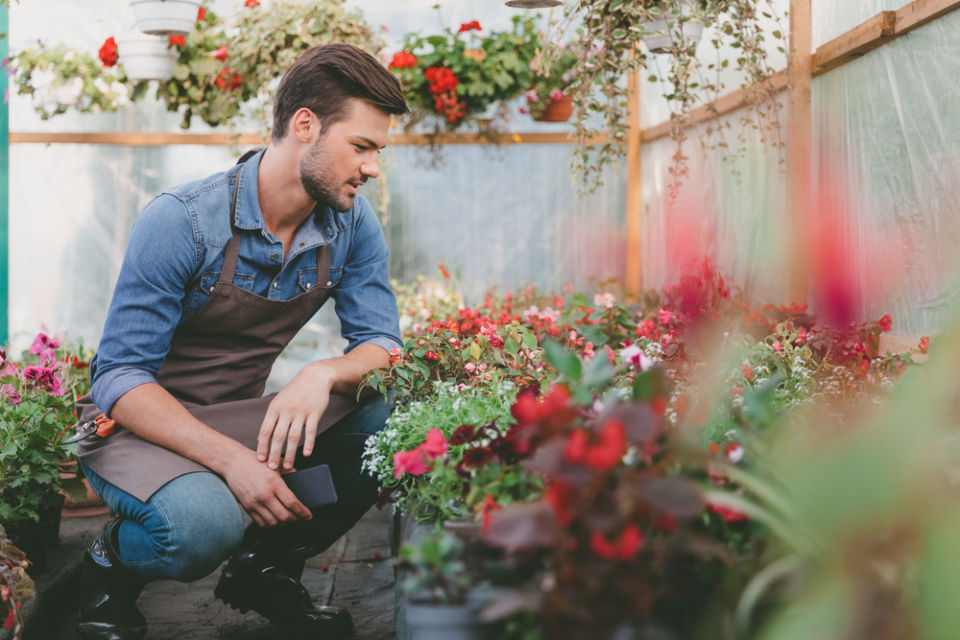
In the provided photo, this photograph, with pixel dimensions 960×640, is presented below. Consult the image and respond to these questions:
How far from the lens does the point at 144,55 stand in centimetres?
445

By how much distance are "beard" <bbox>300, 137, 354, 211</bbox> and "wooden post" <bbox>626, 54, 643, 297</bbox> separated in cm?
341

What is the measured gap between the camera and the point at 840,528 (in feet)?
2.54

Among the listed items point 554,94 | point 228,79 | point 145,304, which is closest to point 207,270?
point 145,304

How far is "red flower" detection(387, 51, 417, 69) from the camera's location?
181 inches

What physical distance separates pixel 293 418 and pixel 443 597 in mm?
1001

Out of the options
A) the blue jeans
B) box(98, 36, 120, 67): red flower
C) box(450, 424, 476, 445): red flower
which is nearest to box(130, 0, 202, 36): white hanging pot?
box(98, 36, 120, 67): red flower

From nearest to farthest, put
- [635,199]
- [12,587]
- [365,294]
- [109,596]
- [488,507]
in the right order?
1. [488,507]
2. [12,587]
3. [109,596]
4. [365,294]
5. [635,199]

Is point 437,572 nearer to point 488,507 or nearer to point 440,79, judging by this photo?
point 488,507

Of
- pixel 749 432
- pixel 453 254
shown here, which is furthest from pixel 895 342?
pixel 453 254

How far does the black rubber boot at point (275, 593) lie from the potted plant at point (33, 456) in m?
0.59

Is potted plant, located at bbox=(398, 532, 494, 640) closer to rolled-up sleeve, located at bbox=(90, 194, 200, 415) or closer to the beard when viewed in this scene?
rolled-up sleeve, located at bbox=(90, 194, 200, 415)

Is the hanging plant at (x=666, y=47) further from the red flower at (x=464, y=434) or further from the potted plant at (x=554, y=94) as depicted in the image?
the red flower at (x=464, y=434)

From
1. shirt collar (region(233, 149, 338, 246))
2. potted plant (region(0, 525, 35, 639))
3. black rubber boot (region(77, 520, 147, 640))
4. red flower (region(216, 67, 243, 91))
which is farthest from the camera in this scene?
red flower (region(216, 67, 243, 91))

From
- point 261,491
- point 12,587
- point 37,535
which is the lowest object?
point 37,535
